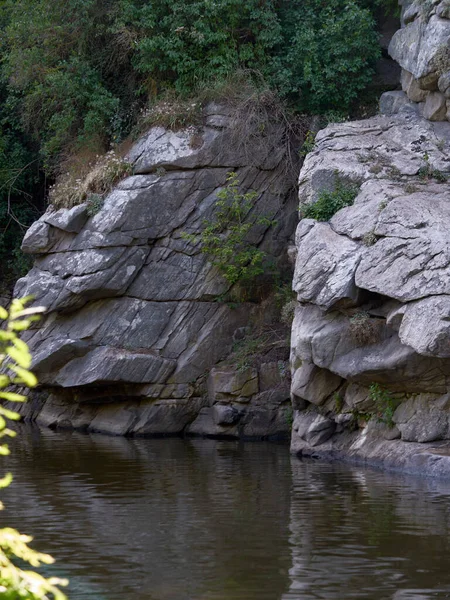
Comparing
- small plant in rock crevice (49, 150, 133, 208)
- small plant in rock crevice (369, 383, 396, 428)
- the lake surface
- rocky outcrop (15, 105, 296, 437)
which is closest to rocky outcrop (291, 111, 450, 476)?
small plant in rock crevice (369, 383, 396, 428)

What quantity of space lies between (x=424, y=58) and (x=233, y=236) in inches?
235

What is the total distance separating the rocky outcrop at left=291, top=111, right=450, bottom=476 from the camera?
1466 cm

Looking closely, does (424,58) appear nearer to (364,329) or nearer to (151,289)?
(364,329)

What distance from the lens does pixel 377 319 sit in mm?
15719

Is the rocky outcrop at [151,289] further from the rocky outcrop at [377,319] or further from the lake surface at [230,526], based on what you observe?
the lake surface at [230,526]

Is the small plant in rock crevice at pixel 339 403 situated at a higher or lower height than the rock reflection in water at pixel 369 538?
lower

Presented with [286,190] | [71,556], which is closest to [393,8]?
[286,190]

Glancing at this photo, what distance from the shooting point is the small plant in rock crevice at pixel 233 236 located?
69.2 ft

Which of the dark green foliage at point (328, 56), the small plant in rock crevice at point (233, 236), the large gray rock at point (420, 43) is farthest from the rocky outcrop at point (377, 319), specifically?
the dark green foliage at point (328, 56)

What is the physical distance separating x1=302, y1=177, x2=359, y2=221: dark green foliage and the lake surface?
497 cm

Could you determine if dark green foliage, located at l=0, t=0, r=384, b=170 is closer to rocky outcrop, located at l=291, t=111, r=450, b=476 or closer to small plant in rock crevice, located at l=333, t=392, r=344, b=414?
rocky outcrop, located at l=291, t=111, r=450, b=476

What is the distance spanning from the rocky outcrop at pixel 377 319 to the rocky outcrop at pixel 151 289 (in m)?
3.64

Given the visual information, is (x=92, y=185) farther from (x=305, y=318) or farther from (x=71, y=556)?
(x=71, y=556)

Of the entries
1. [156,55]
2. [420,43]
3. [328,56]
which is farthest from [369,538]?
[156,55]
